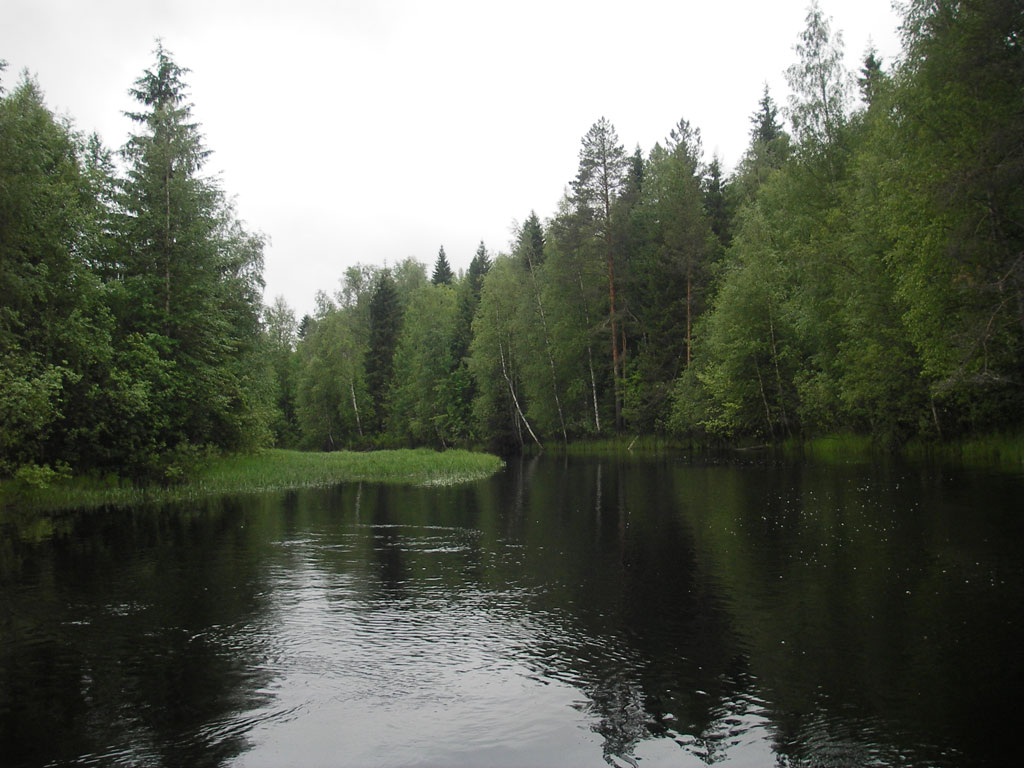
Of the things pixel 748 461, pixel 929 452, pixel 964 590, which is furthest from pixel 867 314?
pixel 964 590

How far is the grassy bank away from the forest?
2.98 feet

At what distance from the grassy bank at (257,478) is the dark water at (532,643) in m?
5.68

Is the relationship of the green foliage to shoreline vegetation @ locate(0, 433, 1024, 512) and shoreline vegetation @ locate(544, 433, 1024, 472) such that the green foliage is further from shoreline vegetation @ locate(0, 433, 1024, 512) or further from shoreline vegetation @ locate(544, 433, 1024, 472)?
shoreline vegetation @ locate(0, 433, 1024, 512)

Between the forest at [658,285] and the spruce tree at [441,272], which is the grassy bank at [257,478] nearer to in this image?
the forest at [658,285]

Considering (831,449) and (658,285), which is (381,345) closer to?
(658,285)

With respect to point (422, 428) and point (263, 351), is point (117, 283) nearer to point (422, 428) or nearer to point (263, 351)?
point (263, 351)

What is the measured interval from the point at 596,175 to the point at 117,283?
3347 cm

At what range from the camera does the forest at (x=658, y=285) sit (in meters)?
20.0

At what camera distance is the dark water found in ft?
18.7

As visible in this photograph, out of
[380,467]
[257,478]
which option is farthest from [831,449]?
[257,478]

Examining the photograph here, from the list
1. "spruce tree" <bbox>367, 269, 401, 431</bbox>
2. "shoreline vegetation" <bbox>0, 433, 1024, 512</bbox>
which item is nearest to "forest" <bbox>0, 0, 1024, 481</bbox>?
"shoreline vegetation" <bbox>0, 433, 1024, 512</bbox>

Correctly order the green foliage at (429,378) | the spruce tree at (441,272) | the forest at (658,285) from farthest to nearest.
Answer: the spruce tree at (441,272)
the green foliage at (429,378)
the forest at (658,285)

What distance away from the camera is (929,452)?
1089 inches

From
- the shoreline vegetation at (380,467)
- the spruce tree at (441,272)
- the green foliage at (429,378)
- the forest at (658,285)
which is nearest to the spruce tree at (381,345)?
the green foliage at (429,378)
